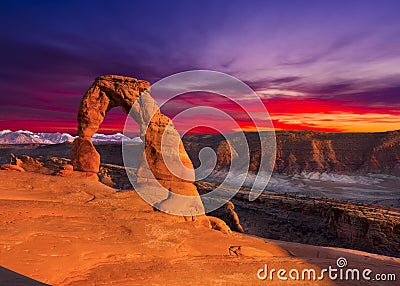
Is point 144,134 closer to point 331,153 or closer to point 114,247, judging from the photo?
point 114,247

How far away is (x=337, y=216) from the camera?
21516 mm

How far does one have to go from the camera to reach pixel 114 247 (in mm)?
7008

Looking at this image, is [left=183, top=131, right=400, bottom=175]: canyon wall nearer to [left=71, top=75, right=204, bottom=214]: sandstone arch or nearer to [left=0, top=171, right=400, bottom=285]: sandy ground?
[left=71, top=75, right=204, bottom=214]: sandstone arch

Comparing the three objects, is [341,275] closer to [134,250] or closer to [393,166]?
[134,250]

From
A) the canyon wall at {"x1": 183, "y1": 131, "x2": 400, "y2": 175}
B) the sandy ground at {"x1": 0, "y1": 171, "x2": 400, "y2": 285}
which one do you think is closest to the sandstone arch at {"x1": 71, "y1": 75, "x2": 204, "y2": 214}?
the sandy ground at {"x1": 0, "y1": 171, "x2": 400, "y2": 285}

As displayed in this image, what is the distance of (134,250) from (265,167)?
207ft

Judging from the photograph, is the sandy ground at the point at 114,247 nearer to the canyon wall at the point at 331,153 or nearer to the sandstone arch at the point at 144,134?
the sandstone arch at the point at 144,134

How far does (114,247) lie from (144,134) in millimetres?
7434

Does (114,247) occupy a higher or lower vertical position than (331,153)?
lower

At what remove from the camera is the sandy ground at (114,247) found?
18.6 ft

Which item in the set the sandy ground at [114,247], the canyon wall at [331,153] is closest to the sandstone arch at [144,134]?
the sandy ground at [114,247]

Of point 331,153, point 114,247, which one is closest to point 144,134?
point 114,247

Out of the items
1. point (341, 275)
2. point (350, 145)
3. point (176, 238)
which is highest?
point (350, 145)

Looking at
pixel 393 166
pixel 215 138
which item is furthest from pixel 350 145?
pixel 215 138
